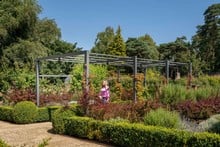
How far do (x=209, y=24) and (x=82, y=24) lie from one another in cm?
2649

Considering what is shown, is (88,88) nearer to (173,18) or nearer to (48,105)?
(48,105)

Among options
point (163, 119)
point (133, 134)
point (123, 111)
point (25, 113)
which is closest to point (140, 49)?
point (25, 113)

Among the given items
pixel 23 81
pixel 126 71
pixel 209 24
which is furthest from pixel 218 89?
pixel 209 24

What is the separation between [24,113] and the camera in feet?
36.6

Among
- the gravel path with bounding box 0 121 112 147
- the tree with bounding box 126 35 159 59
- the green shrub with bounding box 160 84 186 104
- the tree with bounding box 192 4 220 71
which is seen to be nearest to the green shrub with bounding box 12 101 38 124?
the gravel path with bounding box 0 121 112 147

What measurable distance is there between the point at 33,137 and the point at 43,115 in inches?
123

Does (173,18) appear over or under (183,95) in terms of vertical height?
over

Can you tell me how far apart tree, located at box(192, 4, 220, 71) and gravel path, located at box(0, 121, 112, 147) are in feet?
96.2

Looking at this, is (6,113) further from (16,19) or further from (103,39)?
(103,39)

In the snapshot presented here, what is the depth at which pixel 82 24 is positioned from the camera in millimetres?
17781

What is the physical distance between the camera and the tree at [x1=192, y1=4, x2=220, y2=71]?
37.0m

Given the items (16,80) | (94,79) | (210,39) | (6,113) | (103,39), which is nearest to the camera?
(6,113)

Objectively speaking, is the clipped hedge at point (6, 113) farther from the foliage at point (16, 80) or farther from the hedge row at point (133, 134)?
the hedge row at point (133, 134)

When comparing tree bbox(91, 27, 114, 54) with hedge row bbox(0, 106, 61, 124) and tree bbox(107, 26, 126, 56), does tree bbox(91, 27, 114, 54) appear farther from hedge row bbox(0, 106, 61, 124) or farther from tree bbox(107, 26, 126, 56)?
hedge row bbox(0, 106, 61, 124)
